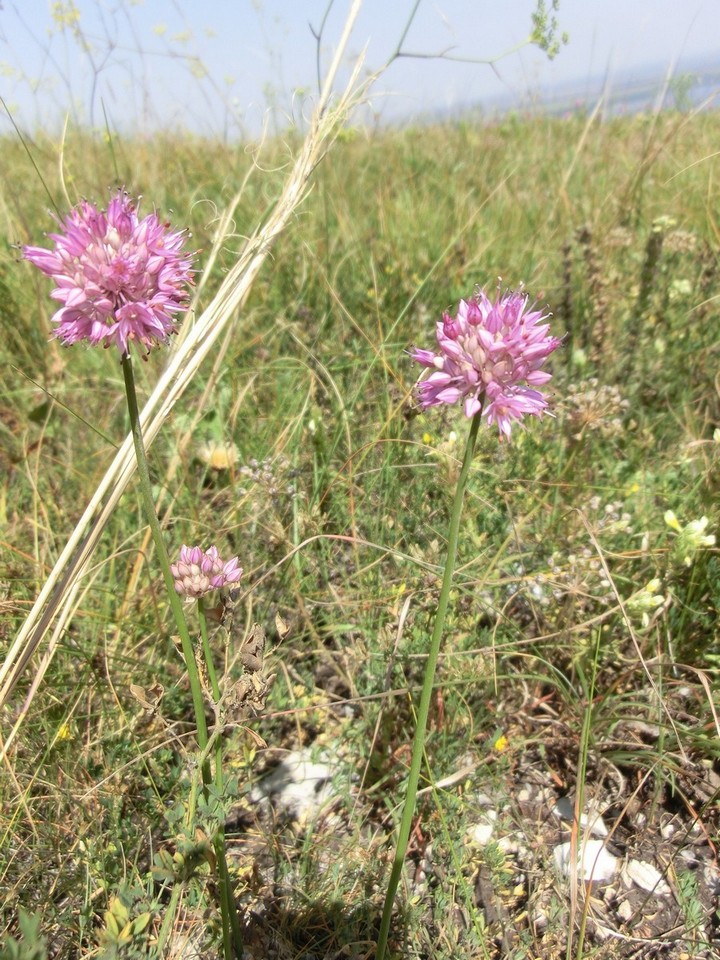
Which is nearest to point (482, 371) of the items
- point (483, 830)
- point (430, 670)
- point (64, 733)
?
point (430, 670)

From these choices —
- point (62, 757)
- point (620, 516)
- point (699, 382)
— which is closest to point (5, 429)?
point (62, 757)

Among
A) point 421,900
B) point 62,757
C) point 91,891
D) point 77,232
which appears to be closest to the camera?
point 77,232

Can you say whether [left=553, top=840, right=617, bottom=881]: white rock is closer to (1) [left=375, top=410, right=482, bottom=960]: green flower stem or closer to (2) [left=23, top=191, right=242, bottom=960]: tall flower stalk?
(1) [left=375, top=410, right=482, bottom=960]: green flower stem

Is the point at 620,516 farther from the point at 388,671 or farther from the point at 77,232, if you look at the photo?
the point at 77,232

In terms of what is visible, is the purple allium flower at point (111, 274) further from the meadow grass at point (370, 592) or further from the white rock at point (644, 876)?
→ the white rock at point (644, 876)

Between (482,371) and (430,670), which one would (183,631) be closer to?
(430,670)

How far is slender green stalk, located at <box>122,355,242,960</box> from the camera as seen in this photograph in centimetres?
106

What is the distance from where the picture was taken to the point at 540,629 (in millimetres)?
1953

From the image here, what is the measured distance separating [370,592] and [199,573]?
0.78m

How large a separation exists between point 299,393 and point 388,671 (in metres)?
1.34

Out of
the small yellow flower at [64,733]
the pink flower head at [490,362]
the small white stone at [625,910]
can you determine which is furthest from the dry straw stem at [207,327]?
the small white stone at [625,910]

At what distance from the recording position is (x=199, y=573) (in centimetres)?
136

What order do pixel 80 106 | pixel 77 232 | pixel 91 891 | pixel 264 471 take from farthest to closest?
pixel 80 106 → pixel 264 471 → pixel 91 891 → pixel 77 232

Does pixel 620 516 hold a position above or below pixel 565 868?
above
